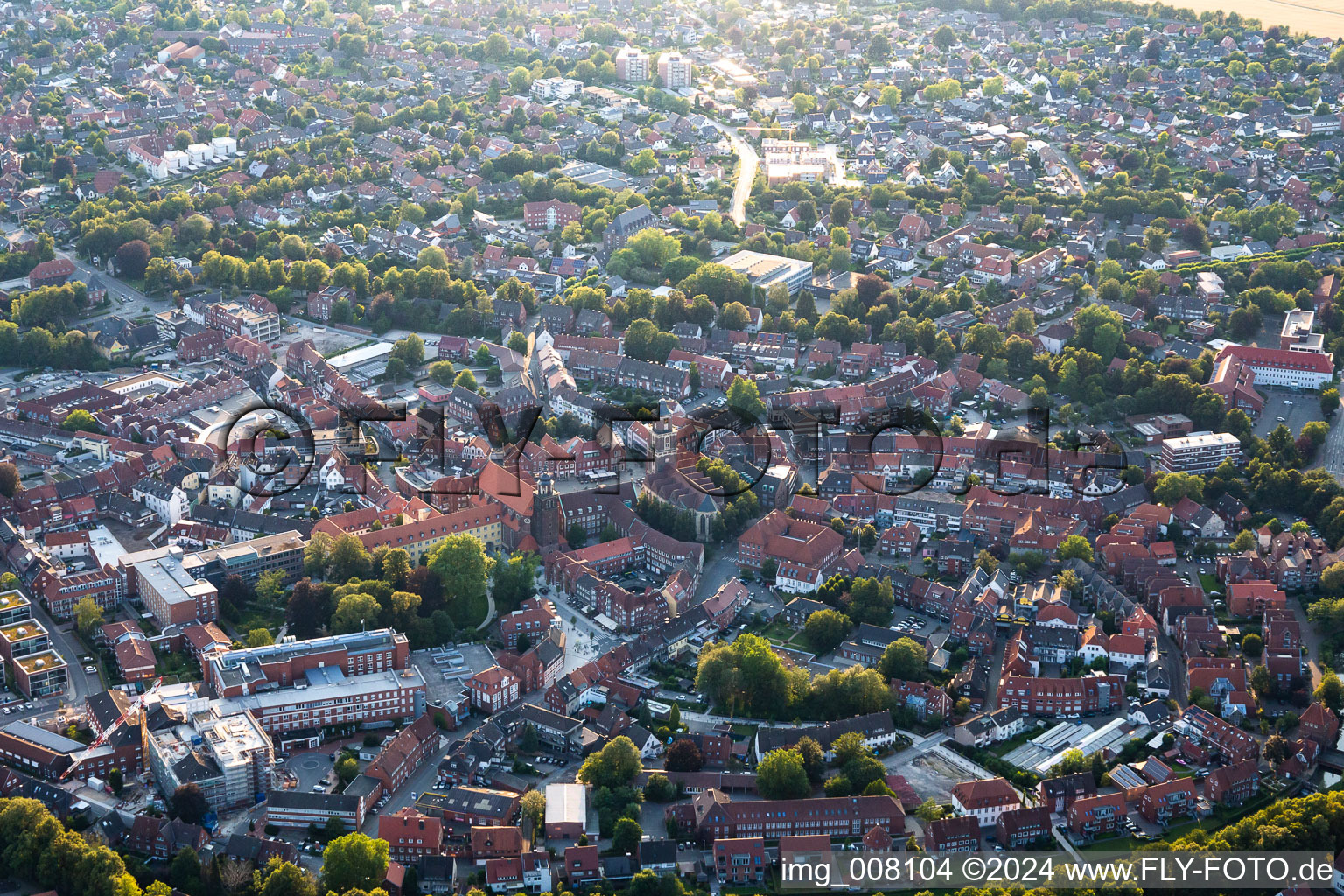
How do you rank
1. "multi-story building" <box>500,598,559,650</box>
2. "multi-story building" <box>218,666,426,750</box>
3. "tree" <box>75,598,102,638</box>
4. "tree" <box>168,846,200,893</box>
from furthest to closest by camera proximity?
"multi-story building" <box>500,598,559,650</box>
"tree" <box>75,598,102,638</box>
"multi-story building" <box>218,666,426,750</box>
"tree" <box>168,846,200,893</box>

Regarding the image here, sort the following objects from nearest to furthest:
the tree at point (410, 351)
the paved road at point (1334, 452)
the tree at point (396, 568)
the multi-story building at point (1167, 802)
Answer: the multi-story building at point (1167, 802), the tree at point (396, 568), the paved road at point (1334, 452), the tree at point (410, 351)

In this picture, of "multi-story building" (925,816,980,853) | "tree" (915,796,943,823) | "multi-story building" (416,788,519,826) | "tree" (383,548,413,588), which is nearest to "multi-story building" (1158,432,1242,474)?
"tree" (915,796,943,823)

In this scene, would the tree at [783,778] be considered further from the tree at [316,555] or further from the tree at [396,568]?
the tree at [316,555]

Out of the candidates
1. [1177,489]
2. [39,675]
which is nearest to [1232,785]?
[1177,489]

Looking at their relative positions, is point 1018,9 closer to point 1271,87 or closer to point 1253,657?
point 1271,87

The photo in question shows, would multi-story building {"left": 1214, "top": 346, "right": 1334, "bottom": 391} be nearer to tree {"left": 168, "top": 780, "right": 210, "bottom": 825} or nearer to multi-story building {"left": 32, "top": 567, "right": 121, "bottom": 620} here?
multi-story building {"left": 32, "top": 567, "right": 121, "bottom": 620}

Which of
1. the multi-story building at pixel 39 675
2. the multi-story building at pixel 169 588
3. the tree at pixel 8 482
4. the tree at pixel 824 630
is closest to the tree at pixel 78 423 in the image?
the tree at pixel 8 482
